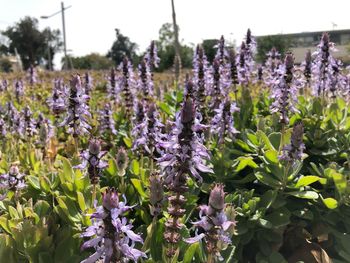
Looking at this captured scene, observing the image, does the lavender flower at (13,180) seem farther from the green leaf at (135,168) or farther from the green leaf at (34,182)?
the green leaf at (135,168)

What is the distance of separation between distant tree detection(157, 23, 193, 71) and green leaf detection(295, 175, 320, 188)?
1129 inches

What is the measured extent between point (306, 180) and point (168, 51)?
3677 cm

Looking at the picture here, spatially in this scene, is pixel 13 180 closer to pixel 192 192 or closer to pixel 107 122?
pixel 192 192

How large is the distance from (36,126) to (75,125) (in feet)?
7.83

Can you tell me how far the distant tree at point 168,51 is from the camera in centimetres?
3489

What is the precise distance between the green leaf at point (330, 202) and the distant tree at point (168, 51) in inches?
1131

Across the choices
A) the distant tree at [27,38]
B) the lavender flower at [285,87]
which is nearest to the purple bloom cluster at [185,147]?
the lavender flower at [285,87]

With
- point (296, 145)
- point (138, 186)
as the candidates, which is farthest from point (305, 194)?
point (138, 186)

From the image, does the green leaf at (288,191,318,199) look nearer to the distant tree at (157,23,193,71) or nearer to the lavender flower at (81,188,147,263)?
the lavender flower at (81,188,147,263)

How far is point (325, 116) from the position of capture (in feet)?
15.6

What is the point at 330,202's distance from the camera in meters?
3.27

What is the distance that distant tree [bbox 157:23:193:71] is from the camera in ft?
114

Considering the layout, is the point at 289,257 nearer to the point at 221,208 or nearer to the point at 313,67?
the point at 221,208

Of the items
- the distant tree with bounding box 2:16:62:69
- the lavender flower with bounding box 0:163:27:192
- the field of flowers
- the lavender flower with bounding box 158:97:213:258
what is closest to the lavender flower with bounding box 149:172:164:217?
the field of flowers
